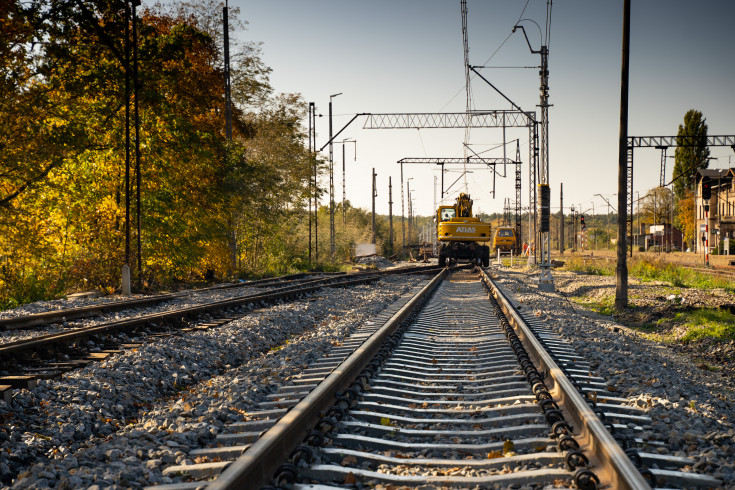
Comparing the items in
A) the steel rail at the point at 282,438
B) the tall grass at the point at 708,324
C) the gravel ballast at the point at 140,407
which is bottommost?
the tall grass at the point at 708,324

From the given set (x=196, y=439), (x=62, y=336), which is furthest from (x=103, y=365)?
(x=196, y=439)

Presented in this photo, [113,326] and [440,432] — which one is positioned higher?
[113,326]

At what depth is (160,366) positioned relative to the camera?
6.74m

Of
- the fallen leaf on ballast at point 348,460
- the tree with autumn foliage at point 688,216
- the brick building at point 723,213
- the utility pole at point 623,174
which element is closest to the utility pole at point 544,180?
the utility pole at point 623,174

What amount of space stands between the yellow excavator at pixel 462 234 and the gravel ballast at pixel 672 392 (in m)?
20.7

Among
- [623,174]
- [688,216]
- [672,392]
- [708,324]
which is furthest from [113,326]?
[688,216]

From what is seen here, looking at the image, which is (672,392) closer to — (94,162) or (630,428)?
(630,428)

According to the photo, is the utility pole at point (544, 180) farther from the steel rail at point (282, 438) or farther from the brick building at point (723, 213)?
the brick building at point (723, 213)

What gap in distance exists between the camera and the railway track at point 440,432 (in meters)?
3.32

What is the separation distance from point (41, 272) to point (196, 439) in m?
16.4

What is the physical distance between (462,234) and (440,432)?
2803cm

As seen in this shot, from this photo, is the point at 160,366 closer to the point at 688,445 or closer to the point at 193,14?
the point at 688,445

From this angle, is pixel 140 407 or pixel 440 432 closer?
pixel 440 432

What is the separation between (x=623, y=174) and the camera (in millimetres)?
15344
